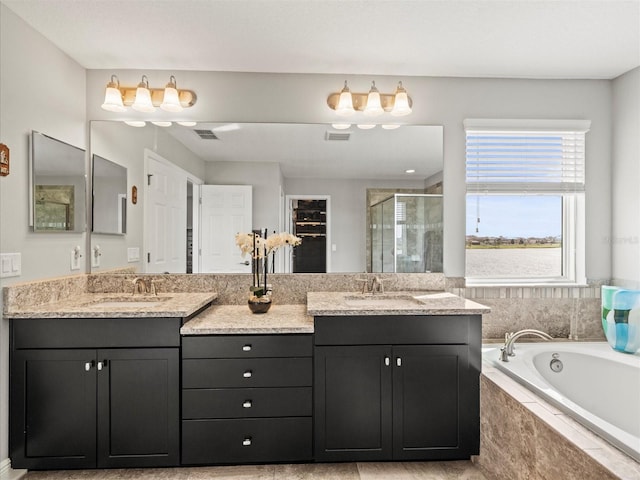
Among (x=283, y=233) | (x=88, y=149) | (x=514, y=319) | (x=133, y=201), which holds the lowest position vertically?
(x=514, y=319)

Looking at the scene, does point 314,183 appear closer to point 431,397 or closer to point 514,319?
point 431,397

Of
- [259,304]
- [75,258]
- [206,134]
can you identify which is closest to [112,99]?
[206,134]

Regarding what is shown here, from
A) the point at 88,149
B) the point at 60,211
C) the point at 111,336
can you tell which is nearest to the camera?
the point at 111,336

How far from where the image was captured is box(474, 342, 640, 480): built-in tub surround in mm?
1410

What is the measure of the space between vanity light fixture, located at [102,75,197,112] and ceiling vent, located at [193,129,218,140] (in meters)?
0.18

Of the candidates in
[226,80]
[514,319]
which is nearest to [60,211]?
[226,80]

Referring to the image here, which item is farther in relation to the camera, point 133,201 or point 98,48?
point 133,201

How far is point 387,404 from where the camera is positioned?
2199mm

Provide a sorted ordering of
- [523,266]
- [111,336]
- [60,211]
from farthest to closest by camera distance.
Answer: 1. [523,266]
2. [60,211]
3. [111,336]

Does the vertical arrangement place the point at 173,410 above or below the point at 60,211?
below

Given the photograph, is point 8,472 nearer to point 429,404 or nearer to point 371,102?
point 429,404

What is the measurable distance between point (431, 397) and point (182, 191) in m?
2.05

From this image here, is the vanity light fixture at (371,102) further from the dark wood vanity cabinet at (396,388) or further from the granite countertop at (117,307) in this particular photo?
the granite countertop at (117,307)

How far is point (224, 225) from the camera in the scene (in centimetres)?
274
